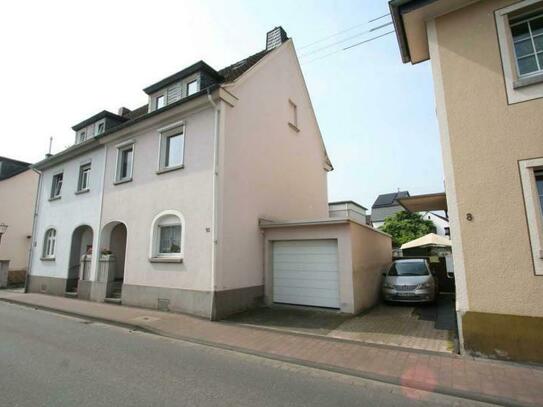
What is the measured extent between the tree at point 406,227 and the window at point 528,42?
27.7 meters

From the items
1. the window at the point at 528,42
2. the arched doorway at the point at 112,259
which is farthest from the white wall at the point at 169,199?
the window at the point at 528,42

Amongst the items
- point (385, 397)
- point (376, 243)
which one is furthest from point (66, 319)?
point (376, 243)

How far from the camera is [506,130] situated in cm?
586

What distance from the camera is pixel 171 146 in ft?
37.3

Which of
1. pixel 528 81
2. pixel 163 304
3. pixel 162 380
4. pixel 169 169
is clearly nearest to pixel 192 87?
pixel 169 169

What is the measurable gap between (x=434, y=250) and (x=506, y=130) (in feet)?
57.9

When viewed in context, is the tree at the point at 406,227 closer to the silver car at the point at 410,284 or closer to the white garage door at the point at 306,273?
the silver car at the point at 410,284

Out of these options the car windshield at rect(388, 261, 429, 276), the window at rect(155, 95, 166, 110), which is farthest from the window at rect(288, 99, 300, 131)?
the car windshield at rect(388, 261, 429, 276)

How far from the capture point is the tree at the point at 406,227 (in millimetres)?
32938

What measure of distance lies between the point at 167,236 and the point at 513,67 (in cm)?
1009

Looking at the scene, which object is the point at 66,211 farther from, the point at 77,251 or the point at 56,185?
the point at 56,185

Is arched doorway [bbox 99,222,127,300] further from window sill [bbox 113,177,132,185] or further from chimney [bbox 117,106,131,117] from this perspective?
chimney [bbox 117,106,131,117]

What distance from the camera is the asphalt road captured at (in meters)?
4.02

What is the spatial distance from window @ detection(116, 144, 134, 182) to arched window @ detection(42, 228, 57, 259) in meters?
5.69
